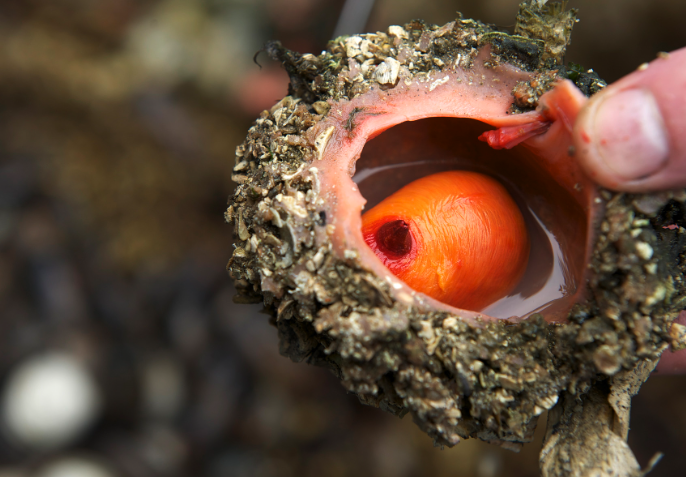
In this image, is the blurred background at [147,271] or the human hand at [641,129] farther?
the blurred background at [147,271]

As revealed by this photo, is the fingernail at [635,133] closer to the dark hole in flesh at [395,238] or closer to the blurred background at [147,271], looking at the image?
the dark hole in flesh at [395,238]

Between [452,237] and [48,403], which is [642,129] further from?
[48,403]

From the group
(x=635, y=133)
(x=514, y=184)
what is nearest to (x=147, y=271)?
(x=514, y=184)

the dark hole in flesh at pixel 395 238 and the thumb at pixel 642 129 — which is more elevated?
the thumb at pixel 642 129

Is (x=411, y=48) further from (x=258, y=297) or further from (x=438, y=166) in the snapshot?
(x=258, y=297)

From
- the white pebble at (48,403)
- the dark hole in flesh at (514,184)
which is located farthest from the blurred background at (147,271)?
the dark hole in flesh at (514,184)

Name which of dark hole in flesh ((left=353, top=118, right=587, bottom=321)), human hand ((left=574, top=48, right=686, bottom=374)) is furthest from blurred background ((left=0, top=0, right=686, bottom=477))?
human hand ((left=574, top=48, right=686, bottom=374))

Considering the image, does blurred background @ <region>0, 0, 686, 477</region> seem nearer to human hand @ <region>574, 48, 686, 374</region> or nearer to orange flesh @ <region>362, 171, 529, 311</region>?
orange flesh @ <region>362, 171, 529, 311</region>

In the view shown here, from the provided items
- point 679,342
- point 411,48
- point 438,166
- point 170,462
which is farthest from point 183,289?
point 679,342
